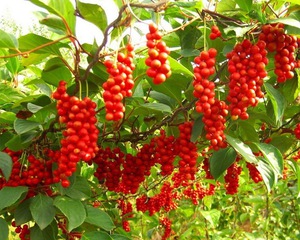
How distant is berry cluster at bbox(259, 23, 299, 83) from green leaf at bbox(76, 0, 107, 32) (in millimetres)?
500

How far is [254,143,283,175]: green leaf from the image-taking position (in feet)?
4.91

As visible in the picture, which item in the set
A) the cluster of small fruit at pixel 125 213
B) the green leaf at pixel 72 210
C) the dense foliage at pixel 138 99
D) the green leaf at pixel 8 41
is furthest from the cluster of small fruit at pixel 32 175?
the cluster of small fruit at pixel 125 213

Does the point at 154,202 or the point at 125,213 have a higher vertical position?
the point at 154,202

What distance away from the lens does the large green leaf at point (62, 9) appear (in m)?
1.20

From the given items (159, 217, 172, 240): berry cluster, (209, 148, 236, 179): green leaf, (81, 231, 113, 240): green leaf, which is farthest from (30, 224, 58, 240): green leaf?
(159, 217, 172, 240): berry cluster

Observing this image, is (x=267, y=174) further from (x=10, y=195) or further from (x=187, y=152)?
(x=10, y=195)

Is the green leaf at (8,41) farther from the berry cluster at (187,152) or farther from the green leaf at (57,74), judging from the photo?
the berry cluster at (187,152)

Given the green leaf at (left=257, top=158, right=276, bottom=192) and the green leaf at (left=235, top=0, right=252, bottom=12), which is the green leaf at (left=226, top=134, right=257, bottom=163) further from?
the green leaf at (left=235, top=0, right=252, bottom=12)

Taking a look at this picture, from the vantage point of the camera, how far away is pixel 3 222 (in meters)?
1.62

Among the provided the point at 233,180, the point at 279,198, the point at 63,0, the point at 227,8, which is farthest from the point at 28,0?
the point at 279,198

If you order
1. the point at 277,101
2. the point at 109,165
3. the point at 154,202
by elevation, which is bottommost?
the point at 154,202

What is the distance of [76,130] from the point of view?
1.22 meters

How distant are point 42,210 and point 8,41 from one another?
63 cm

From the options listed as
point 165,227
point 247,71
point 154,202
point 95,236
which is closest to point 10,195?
point 95,236
